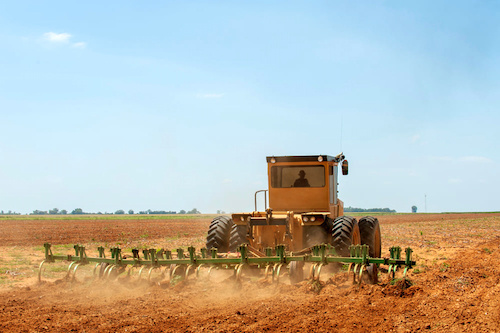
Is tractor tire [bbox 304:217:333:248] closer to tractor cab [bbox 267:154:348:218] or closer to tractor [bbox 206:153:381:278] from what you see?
tractor [bbox 206:153:381:278]

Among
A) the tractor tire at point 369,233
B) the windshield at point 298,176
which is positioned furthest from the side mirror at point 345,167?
the tractor tire at point 369,233

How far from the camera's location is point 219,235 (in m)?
11.8

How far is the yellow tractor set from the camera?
10.8m

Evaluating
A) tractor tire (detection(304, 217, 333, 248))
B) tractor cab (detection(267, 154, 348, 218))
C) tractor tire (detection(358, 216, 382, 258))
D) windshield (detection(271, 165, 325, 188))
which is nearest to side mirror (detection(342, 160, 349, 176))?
tractor cab (detection(267, 154, 348, 218))

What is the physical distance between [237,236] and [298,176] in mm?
2311

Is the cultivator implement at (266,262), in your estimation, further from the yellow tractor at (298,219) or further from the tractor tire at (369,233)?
the tractor tire at (369,233)

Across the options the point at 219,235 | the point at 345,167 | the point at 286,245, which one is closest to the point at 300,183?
the point at 345,167

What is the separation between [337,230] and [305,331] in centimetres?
448

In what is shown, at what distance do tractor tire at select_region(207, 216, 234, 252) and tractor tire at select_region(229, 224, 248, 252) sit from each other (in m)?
0.44

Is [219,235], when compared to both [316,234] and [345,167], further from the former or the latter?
[345,167]

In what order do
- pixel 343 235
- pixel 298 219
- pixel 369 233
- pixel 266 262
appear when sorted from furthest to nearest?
pixel 369 233 < pixel 298 219 < pixel 343 235 < pixel 266 262

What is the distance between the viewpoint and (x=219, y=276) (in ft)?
31.6

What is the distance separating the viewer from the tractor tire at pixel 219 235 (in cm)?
1179

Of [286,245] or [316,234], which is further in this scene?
[316,234]
